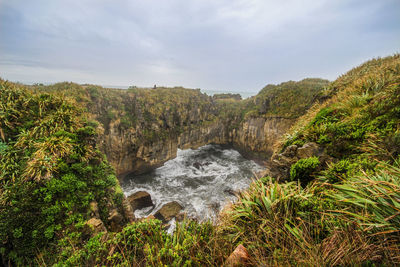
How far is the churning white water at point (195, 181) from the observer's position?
15623 millimetres

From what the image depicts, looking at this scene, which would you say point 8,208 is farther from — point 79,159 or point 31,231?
point 79,159

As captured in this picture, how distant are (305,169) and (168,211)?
43.0 ft

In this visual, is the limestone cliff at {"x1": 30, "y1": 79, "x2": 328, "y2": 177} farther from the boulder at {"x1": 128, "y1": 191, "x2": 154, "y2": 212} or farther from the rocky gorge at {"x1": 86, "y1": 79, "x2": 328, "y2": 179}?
the boulder at {"x1": 128, "y1": 191, "x2": 154, "y2": 212}

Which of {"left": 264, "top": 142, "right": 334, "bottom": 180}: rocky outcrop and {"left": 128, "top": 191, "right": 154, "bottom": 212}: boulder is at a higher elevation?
{"left": 264, "top": 142, "right": 334, "bottom": 180}: rocky outcrop

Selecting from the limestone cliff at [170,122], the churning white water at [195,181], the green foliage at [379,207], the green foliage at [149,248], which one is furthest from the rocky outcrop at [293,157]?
the limestone cliff at [170,122]

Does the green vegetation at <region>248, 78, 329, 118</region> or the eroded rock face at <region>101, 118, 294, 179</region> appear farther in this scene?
the green vegetation at <region>248, 78, 329, 118</region>

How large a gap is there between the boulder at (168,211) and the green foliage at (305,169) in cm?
1234

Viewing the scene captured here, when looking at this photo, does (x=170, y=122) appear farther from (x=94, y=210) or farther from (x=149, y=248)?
(x=149, y=248)

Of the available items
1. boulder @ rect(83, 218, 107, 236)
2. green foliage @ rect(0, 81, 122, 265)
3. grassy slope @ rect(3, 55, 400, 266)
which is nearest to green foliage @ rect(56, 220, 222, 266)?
grassy slope @ rect(3, 55, 400, 266)

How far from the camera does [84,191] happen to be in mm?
5402

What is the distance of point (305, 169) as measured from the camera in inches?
152

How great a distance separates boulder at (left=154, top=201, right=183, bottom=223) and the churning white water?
2.84 ft

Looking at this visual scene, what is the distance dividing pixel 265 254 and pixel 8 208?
651 cm

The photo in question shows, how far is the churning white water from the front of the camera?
15623 mm
